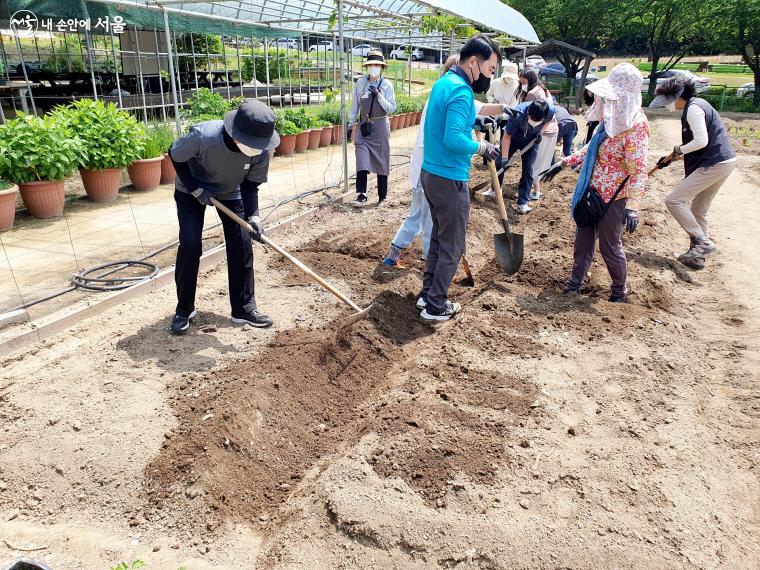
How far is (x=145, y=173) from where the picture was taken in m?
7.62

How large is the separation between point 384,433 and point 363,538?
0.62 metres

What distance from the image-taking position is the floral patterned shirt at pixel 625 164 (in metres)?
4.22

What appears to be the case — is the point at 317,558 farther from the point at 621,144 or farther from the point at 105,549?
the point at 621,144

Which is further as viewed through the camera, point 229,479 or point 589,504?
point 229,479

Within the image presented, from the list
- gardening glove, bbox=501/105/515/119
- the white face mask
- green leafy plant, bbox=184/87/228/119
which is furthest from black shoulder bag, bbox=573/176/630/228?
green leafy plant, bbox=184/87/228/119

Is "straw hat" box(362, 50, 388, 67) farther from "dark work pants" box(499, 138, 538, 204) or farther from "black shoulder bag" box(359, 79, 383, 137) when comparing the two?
"dark work pants" box(499, 138, 538, 204)

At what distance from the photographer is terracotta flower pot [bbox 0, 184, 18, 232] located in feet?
18.6

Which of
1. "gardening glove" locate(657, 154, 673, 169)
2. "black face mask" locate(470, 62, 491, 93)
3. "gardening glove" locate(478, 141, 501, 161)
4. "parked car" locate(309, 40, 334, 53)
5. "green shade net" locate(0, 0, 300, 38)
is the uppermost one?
"green shade net" locate(0, 0, 300, 38)

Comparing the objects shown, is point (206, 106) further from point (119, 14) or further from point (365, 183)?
point (365, 183)

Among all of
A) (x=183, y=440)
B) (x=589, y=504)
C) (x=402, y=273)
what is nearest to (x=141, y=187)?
(x=402, y=273)

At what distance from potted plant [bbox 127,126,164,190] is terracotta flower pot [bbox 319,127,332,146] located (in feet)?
17.2

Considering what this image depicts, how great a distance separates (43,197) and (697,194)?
22.6 feet

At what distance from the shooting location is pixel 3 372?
3.52 metres

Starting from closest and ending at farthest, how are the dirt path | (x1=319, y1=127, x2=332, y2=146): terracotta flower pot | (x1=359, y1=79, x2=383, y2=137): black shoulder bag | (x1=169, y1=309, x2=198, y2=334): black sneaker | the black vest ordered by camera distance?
the dirt path → (x1=169, y1=309, x2=198, y2=334): black sneaker → the black vest → (x1=359, y1=79, x2=383, y2=137): black shoulder bag → (x1=319, y1=127, x2=332, y2=146): terracotta flower pot
